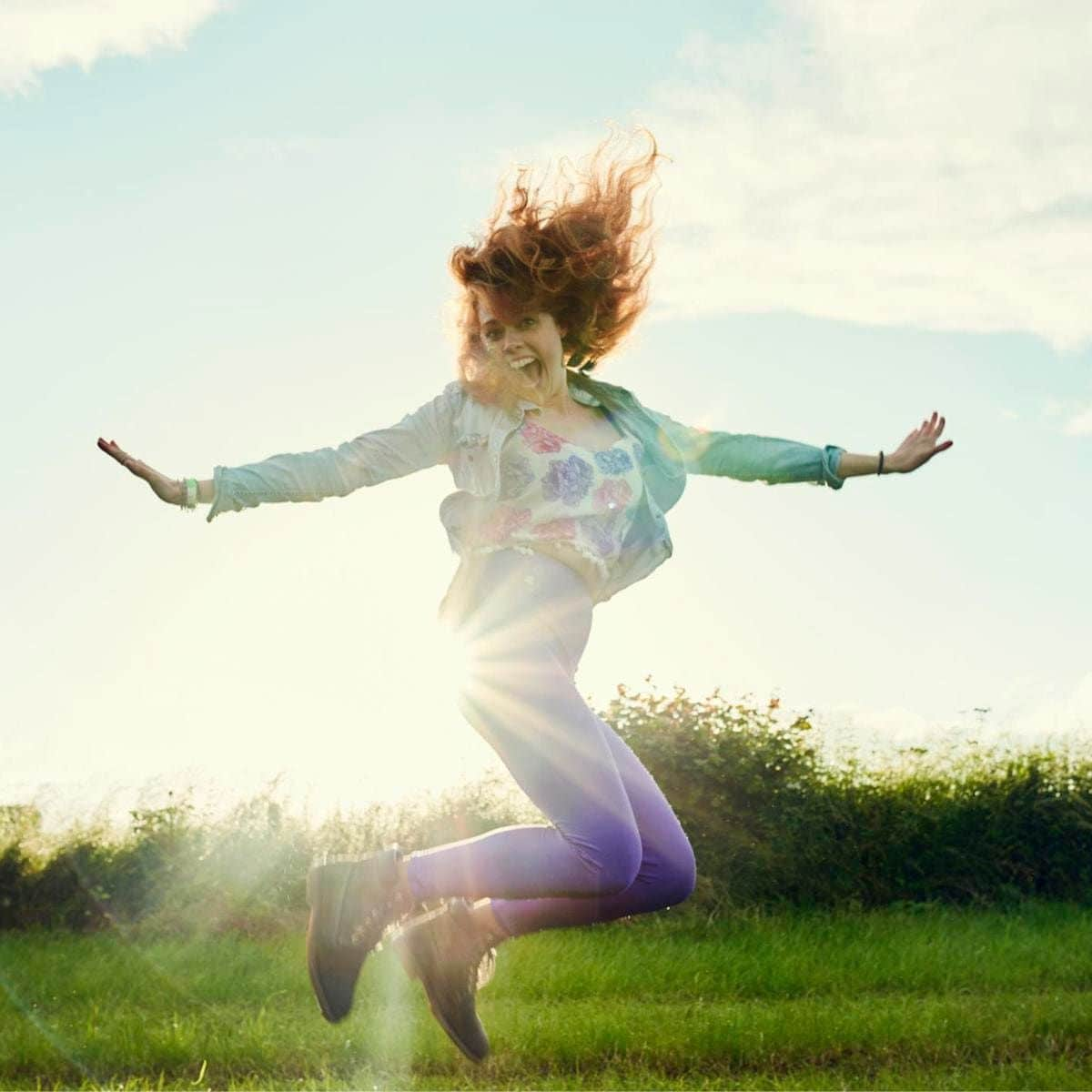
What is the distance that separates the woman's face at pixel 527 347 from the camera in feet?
12.6

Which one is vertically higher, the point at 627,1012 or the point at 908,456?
the point at 908,456

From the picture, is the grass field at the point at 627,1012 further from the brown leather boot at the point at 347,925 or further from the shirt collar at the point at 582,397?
the shirt collar at the point at 582,397

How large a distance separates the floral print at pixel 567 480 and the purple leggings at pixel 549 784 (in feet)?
0.55

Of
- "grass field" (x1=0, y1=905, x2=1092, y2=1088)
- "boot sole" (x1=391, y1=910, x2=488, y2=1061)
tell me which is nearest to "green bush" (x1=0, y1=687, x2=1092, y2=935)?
"grass field" (x1=0, y1=905, x2=1092, y2=1088)

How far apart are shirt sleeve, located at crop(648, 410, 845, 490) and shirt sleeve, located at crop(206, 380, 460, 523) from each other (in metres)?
0.68

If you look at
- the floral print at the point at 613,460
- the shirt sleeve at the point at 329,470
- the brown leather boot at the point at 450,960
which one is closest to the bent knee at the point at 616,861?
the brown leather boot at the point at 450,960

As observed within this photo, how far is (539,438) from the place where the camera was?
380 cm

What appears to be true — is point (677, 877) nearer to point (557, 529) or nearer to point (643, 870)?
point (643, 870)

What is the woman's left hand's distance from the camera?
3916 millimetres

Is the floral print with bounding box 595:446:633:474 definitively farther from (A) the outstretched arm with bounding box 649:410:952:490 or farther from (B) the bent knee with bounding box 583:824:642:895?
(B) the bent knee with bounding box 583:824:642:895

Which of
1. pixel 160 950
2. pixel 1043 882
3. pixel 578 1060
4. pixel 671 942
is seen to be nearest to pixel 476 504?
pixel 578 1060

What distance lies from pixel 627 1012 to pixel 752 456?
2.70m

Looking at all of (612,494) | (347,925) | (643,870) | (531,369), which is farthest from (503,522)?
(347,925)

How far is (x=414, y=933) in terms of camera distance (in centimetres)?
387
